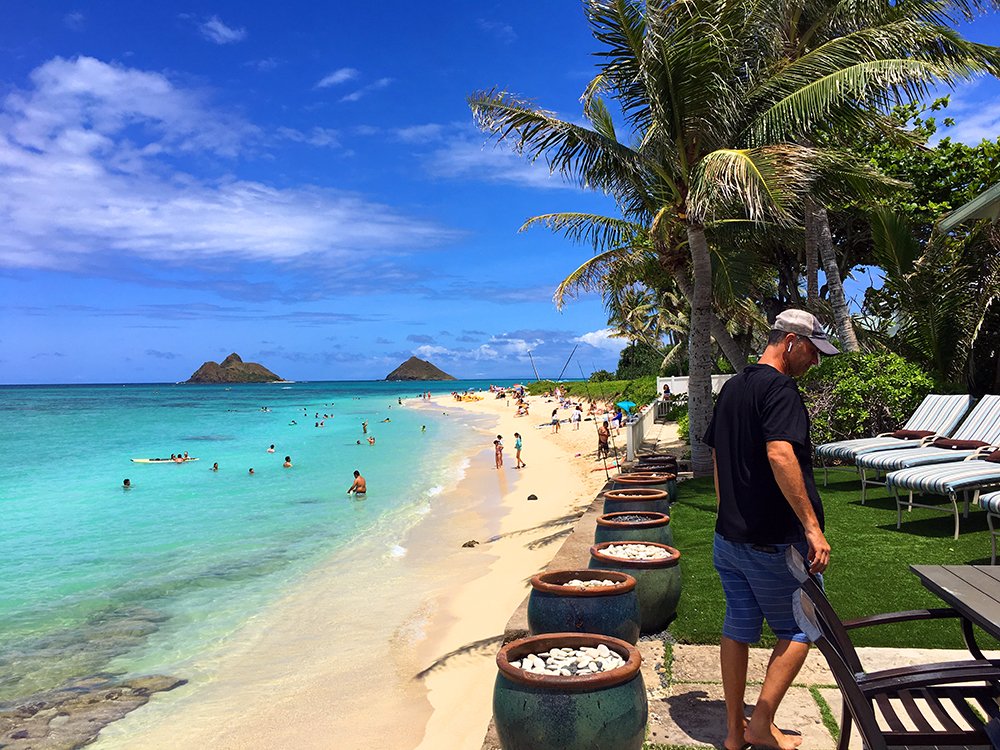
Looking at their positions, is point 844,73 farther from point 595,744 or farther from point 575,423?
point 575,423

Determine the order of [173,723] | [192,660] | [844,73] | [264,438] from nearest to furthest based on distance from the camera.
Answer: [173,723], [192,660], [844,73], [264,438]

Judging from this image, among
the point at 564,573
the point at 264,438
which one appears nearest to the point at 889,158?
the point at 564,573

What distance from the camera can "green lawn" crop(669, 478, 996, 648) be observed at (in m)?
4.36

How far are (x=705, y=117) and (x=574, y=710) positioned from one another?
9082 mm

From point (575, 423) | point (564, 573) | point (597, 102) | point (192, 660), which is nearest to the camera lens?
point (564, 573)

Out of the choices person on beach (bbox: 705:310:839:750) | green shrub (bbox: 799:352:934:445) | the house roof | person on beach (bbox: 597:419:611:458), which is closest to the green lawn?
person on beach (bbox: 705:310:839:750)

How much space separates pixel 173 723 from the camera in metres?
5.89

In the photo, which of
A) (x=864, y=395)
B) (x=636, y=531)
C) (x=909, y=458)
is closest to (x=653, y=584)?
(x=636, y=531)

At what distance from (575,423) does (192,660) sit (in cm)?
2834

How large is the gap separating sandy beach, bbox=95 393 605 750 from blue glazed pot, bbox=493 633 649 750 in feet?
7.42

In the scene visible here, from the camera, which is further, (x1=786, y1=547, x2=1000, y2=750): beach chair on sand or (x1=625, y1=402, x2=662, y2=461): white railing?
(x1=625, y1=402, x2=662, y2=461): white railing

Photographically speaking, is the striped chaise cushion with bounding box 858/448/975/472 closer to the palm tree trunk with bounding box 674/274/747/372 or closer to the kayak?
the palm tree trunk with bounding box 674/274/747/372

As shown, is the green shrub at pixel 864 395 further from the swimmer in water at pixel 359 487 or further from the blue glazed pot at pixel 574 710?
the swimmer in water at pixel 359 487

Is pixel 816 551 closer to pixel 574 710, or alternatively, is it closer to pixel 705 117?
pixel 574 710
